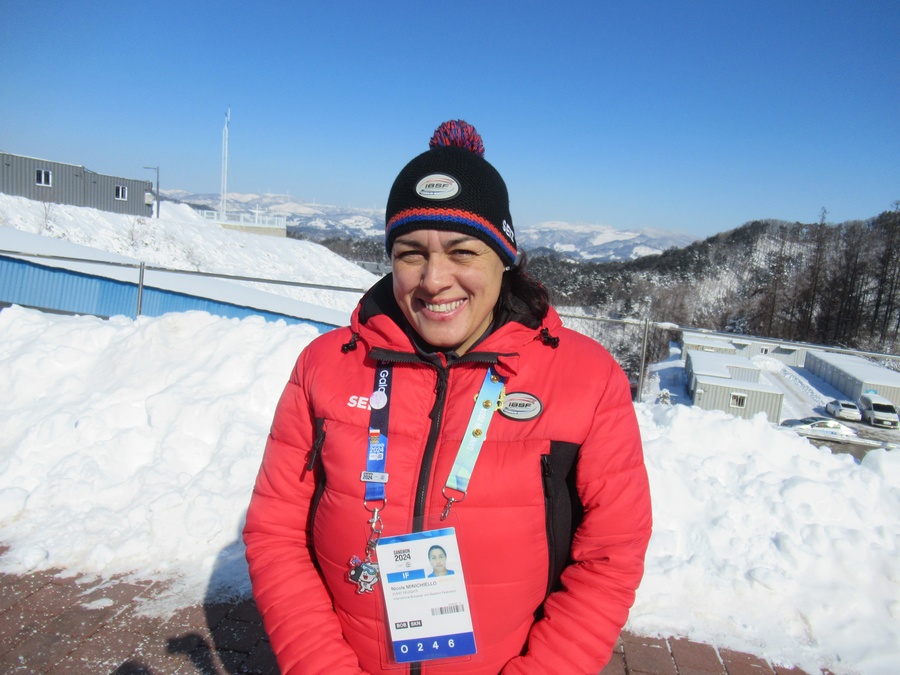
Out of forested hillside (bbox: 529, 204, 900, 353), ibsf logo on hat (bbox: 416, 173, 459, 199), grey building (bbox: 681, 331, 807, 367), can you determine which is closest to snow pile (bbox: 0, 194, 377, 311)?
forested hillside (bbox: 529, 204, 900, 353)

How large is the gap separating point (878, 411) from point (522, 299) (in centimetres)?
552

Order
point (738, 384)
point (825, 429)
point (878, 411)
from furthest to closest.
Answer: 1. point (738, 384)
2. point (878, 411)
3. point (825, 429)

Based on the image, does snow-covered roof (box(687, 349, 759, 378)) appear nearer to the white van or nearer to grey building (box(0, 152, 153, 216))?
the white van

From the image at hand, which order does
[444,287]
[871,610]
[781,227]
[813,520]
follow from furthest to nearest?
[781,227]
[813,520]
[871,610]
[444,287]

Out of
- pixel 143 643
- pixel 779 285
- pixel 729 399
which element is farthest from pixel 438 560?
pixel 779 285

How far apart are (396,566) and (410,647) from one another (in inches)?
8.6

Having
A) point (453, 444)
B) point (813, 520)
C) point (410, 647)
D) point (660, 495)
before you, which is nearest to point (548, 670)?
point (410, 647)

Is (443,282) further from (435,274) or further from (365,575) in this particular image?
(365,575)

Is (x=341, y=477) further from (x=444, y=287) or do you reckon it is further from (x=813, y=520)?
(x=813, y=520)

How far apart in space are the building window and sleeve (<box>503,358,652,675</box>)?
4.98m

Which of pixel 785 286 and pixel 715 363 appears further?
pixel 785 286

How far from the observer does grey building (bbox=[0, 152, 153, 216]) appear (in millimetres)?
34188

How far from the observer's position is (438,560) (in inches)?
58.1

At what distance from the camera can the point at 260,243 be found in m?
46.9
